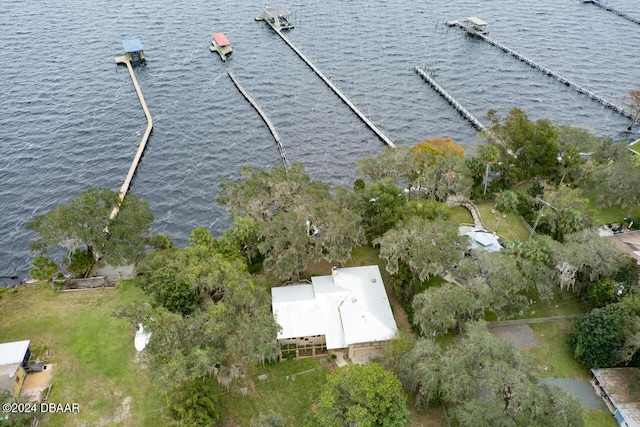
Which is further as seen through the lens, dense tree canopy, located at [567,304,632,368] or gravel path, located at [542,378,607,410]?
dense tree canopy, located at [567,304,632,368]

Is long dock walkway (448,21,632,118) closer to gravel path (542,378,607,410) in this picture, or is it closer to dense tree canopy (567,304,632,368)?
dense tree canopy (567,304,632,368)

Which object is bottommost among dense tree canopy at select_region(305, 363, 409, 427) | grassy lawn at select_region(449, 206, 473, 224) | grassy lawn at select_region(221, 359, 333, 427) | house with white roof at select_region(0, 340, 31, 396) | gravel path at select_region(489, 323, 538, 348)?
grassy lawn at select_region(449, 206, 473, 224)

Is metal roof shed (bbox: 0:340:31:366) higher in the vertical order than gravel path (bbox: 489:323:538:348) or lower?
higher

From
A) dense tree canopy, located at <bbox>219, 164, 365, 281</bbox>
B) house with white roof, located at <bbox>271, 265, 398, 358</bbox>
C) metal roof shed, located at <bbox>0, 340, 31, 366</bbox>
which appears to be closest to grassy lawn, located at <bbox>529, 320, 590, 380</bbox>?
house with white roof, located at <bbox>271, 265, 398, 358</bbox>

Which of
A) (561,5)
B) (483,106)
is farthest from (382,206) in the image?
(561,5)

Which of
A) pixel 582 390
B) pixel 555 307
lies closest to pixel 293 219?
pixel 555 307

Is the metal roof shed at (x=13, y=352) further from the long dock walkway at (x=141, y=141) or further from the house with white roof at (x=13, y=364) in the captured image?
the long dock walkway at (x=141, y=141)

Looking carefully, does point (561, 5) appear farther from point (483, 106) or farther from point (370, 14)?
point (483, 106)
